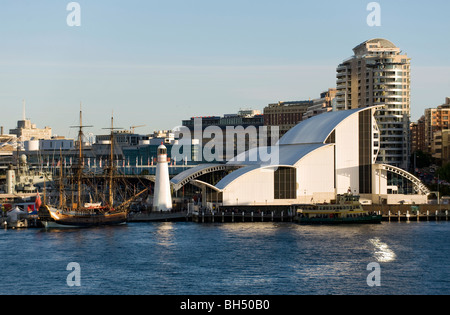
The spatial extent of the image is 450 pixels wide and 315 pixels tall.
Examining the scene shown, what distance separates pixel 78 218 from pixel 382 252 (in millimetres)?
41371

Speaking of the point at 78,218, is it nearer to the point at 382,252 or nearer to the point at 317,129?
the point at 317,129

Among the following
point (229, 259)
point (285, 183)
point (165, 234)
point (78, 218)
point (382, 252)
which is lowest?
point (229, 259)

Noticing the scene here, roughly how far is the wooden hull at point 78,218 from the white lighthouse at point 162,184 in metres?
4.82

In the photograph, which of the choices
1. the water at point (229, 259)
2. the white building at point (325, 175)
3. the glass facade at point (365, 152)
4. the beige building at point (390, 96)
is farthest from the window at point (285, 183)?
the beige building at point (390, 96)

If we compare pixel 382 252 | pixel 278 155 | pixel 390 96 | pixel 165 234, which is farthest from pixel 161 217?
pixel 390 96

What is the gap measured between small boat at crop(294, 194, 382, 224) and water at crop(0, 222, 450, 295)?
3607mm

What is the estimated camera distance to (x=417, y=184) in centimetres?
11300

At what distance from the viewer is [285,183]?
351ft

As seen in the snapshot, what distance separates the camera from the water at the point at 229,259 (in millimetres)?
57134

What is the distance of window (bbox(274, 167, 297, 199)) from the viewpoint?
350ft

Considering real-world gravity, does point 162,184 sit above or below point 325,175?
below

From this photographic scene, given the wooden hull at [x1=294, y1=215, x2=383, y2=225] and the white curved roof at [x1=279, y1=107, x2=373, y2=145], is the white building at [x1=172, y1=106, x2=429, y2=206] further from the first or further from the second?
the wooden hull at [x1=294, y1=215, x2=383, y2=225]

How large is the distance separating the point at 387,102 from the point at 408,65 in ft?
24.9

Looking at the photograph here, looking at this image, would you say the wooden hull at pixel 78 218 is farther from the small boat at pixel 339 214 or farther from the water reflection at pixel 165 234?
the small boat at pixel 339 214
